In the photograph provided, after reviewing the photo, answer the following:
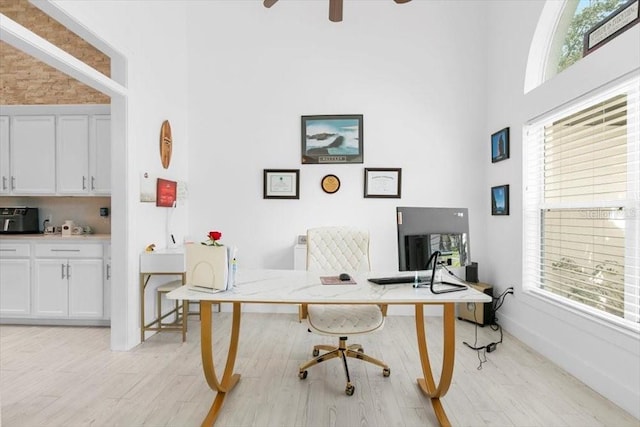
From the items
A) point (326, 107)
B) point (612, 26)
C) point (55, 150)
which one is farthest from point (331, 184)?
point (55, 150)

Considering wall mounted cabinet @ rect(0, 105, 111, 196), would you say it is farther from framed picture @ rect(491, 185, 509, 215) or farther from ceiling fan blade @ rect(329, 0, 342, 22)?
framed picture @ rect(491, 185, 509, 215)

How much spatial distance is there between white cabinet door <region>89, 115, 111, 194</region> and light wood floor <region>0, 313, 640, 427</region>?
1.55m

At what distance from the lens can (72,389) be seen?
2.24m

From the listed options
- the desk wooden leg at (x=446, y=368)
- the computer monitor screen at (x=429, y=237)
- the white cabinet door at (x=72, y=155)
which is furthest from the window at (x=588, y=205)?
the white cabinet door at (x=72, y=155)

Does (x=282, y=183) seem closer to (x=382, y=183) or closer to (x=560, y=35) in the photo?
(x=382, y=183)

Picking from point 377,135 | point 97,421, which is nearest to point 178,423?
point 97,421

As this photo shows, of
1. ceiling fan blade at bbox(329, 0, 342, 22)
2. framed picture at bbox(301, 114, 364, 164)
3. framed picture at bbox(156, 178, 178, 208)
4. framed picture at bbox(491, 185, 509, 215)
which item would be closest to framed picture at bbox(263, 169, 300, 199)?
framed picture at bbox(301, 114, 364, 164)

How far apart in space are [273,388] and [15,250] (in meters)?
3.09

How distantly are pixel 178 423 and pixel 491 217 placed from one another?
3548 mm

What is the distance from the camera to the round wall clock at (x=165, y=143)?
136 inches

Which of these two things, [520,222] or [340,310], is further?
[520,222]

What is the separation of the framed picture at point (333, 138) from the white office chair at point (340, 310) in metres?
1.39

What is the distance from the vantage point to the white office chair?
2166mm

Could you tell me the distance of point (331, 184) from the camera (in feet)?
13.0
